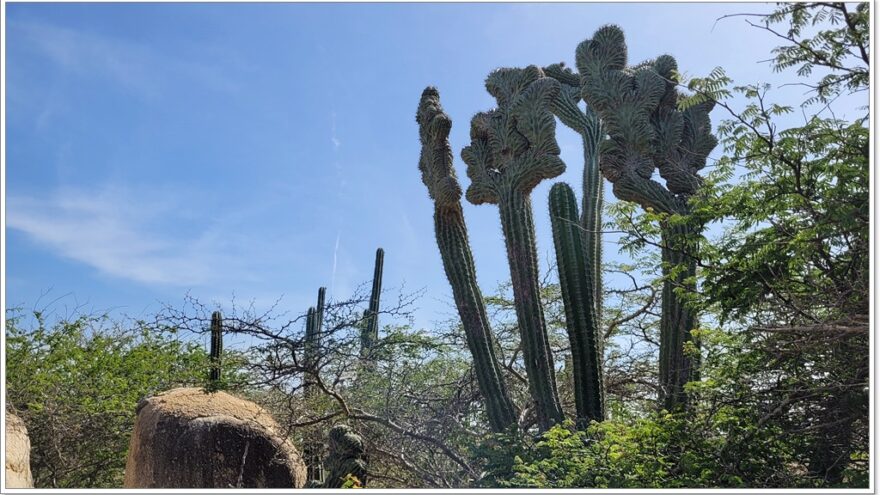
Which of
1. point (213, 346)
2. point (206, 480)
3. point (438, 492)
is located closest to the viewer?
point (438, 492)

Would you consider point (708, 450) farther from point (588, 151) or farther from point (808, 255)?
point (588, 151)

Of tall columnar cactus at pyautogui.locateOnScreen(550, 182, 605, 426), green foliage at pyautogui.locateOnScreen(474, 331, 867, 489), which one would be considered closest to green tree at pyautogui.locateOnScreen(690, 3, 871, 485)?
green foliage at pyautogui.locateOnScreen(474, 331, 867, 489)

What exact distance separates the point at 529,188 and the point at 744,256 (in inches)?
118

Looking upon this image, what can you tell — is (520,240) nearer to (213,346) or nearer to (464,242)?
(464,242)

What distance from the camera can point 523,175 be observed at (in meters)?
7.55

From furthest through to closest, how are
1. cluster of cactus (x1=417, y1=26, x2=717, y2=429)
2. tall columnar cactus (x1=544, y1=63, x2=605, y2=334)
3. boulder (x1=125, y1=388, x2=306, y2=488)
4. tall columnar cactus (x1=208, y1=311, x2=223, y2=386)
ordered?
tall columnar cactus (x1=544, y1=63, x2=605, y2=334)
tall columnar cactus (x1=208, y1=311, x2=223, y2=386)
cluster of cactus (x1=417, y1=26, x2=717, y2=429)
boulder (x1=125, y1=388, x2=306, y2=488)

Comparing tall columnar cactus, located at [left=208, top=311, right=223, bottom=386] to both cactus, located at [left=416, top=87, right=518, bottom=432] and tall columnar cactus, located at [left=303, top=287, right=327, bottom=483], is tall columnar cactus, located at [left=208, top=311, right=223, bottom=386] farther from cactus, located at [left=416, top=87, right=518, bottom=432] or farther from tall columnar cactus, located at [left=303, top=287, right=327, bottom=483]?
cactus, located at [left=416, top=87, right=518, bottom=432]

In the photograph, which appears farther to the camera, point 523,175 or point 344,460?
point 523,175

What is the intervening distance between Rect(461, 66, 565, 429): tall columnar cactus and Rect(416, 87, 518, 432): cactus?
0.24 meters

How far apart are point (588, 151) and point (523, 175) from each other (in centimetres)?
121

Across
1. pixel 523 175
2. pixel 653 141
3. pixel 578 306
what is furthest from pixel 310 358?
pixel 653 141

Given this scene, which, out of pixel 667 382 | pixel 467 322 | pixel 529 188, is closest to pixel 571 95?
pixel 529 188

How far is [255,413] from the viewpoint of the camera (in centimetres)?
703

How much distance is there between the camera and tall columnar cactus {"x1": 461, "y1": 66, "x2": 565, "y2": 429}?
7.27 metres
